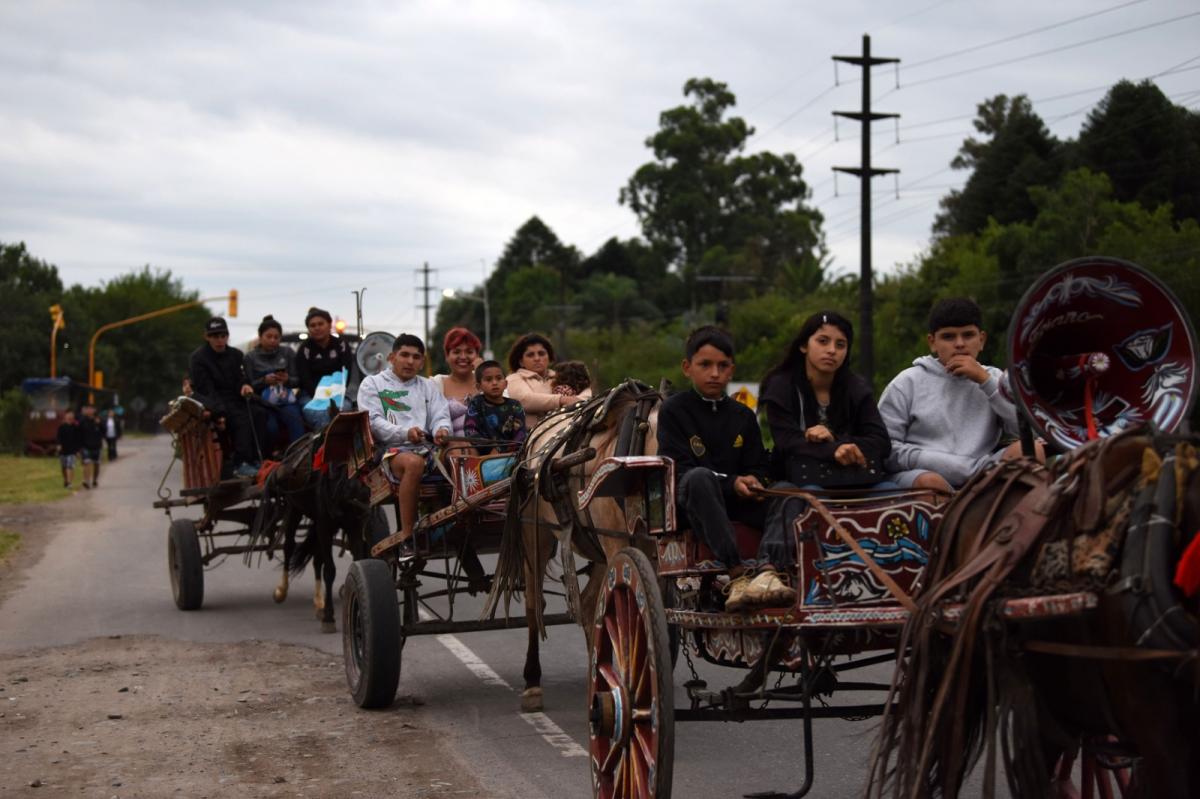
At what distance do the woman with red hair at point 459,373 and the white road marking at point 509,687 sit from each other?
1.59 meters

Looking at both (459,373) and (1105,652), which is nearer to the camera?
(1105,652)

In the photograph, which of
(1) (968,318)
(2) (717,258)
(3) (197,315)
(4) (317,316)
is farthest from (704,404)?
(3) (197,315)

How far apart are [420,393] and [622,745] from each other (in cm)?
485

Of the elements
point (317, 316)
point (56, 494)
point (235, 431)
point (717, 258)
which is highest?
point (717, 258)

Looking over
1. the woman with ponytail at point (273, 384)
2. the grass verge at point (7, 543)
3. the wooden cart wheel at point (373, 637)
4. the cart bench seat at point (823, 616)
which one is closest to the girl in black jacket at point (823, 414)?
the cart bench seat at point (823, 616)

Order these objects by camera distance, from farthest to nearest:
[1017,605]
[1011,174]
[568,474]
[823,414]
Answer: [1011,174], [568,474], [823,414], [1017,605]

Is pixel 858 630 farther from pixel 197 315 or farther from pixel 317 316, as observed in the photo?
pixel 197 315

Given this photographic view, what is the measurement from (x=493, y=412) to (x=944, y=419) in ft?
13.3

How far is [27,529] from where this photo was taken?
75.4ft

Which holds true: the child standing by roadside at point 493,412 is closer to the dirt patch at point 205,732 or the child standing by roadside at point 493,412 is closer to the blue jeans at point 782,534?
the dirt patch at point 205,732

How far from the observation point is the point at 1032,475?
14.2 feet

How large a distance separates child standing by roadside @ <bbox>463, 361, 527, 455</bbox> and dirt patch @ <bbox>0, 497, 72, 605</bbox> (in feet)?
22.4

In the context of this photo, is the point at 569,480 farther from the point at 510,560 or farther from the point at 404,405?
the point at 404,405

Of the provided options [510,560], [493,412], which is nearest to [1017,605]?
[510,560]
